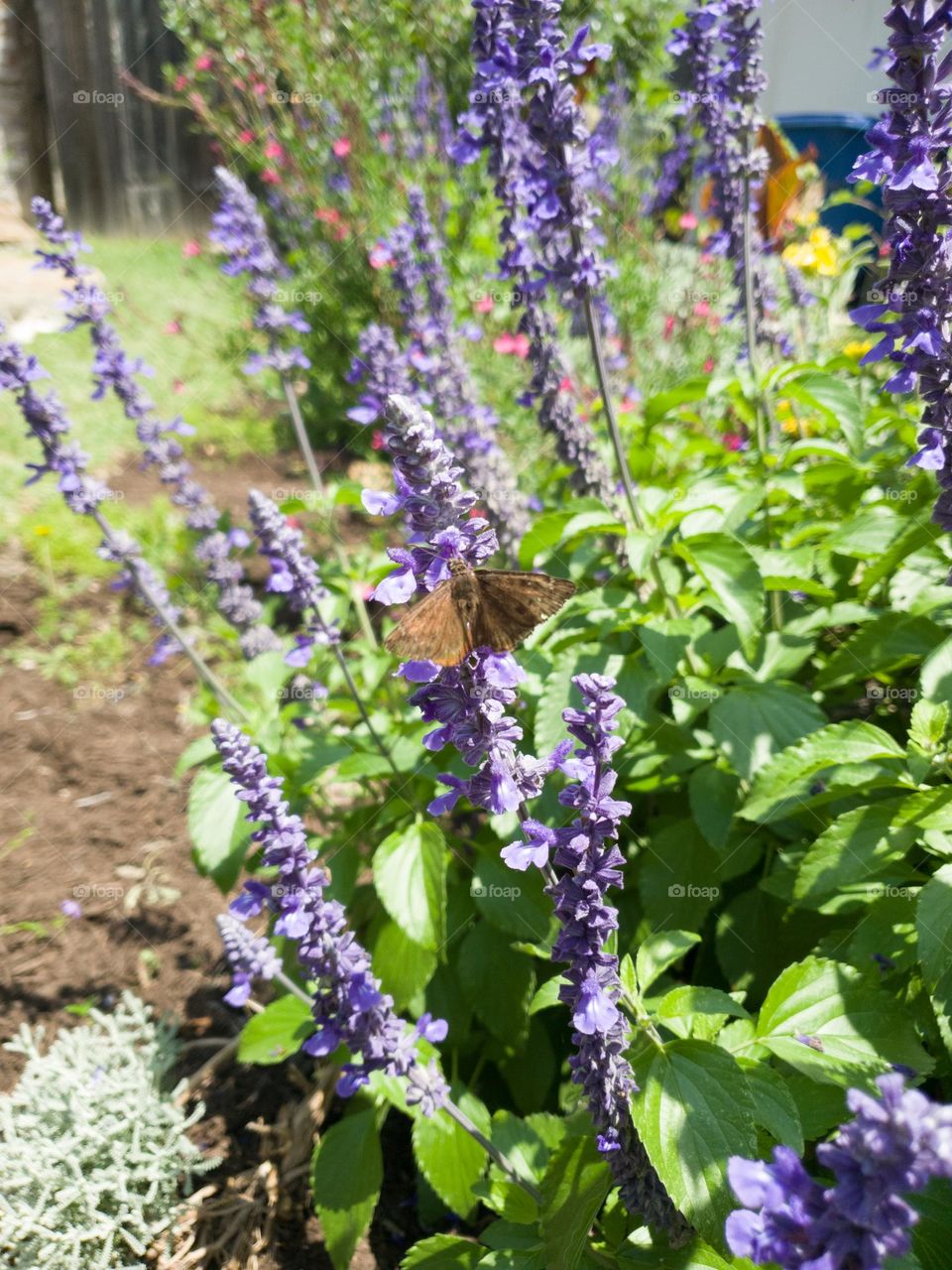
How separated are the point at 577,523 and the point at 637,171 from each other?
6.39 metres

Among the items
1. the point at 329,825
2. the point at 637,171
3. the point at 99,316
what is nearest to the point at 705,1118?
the point at 329,825

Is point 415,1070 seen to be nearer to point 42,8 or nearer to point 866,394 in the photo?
point 866,394

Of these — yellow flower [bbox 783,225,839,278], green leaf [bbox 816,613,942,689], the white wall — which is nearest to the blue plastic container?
the white wall

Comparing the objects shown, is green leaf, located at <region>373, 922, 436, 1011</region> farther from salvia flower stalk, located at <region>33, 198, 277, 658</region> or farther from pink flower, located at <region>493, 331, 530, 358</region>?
pink flower, located at <region>493, 331, 530, 358</region>

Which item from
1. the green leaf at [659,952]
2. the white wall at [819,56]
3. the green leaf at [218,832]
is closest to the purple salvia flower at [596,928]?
the green leaf at [659,952]

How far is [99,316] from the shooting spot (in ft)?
12.1

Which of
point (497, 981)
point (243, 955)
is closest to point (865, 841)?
point (497, 981)

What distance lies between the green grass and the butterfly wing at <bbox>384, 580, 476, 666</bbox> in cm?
578

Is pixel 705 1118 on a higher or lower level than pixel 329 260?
lower

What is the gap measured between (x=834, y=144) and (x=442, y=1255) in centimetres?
1088

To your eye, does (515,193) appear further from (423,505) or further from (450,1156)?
(450,1156)

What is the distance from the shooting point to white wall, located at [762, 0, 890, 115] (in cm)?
896

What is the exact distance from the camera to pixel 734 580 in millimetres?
2422

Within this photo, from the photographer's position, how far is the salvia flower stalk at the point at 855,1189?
90 cm
